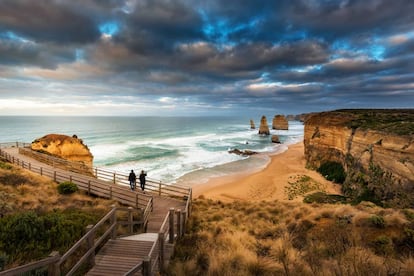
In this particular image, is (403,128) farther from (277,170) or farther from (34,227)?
(34,227)

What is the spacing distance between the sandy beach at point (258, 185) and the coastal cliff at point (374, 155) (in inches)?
123

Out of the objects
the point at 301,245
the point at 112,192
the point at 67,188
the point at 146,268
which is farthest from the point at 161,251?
the point at 67,188

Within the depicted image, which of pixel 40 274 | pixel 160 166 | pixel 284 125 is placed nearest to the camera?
pixel 40 274

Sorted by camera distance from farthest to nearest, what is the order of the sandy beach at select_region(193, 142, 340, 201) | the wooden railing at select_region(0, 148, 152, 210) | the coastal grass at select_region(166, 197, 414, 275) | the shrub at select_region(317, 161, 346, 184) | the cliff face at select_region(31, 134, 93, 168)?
1. the cliff face at select_region(31, 134, 93, 168)
2. the shrub at select_region(317, 161, 346, 184)
3. the sandy beach at select_region(193, 142, 340, 201)
4. the wooden railing at select_region(0, 148, 152, 210)
5. the coastal grass at select_region(166, 197, 414, 275)

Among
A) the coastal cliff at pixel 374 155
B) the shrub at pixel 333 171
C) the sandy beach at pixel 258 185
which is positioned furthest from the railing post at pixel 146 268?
the shrub at pixel 333 171

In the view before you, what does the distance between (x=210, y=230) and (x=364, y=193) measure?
47.4 feet

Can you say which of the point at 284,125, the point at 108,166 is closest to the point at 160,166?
the point at 108,166

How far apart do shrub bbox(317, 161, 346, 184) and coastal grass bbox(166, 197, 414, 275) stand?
15.9m

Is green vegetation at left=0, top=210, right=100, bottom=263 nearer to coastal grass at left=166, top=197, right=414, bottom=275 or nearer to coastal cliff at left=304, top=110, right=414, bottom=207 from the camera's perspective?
coastal grass at left=166, top=197, right=414, bottom=275

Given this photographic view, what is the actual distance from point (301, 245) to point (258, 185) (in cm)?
1809

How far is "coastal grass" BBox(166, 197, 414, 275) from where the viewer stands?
182 inches

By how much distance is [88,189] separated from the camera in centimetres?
1383

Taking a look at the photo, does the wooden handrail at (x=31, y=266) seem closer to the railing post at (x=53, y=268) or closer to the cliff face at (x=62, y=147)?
the railing post at (x=53, y=268)

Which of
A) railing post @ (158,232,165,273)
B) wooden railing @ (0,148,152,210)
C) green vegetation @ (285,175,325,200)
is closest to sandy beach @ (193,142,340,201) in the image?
green vegetation @ (285,175,325,200)
